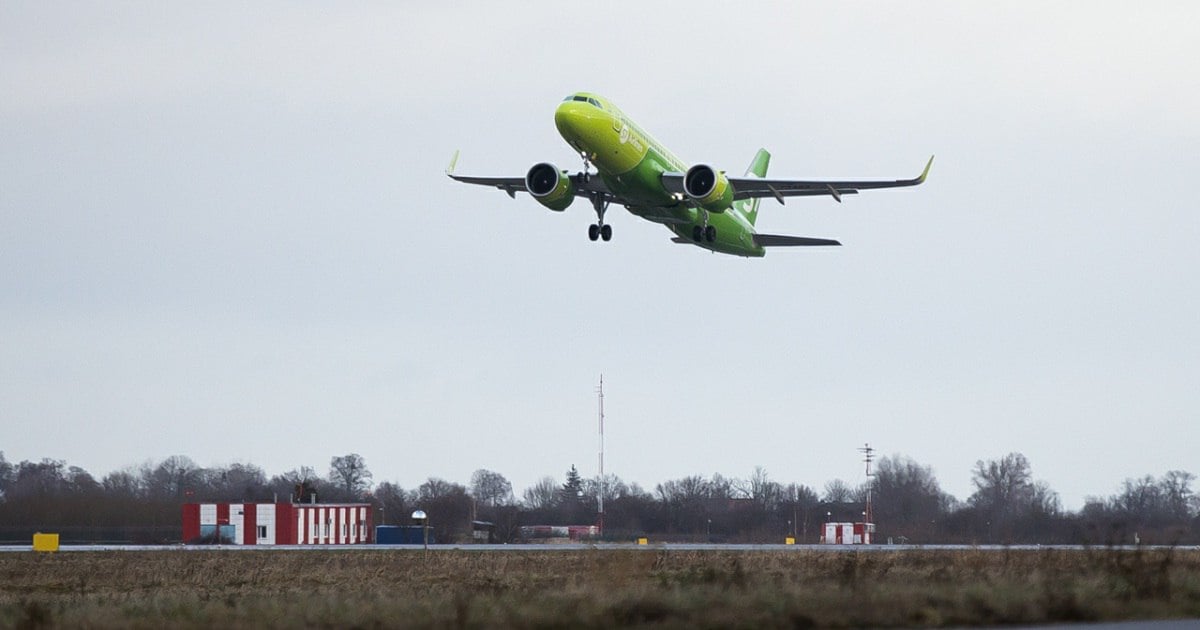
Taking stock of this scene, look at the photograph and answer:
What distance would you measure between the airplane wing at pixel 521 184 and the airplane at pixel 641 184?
3 centimetres

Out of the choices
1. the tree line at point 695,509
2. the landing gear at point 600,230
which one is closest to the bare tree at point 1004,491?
the tree line at point 695,509

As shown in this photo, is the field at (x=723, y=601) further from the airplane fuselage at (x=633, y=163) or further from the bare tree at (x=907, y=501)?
the bare tree at (x=907, y=501)

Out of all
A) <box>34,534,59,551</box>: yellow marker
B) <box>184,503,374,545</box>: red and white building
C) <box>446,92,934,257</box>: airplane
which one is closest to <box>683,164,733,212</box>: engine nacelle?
<box>446,92,934,257</box>: airplane

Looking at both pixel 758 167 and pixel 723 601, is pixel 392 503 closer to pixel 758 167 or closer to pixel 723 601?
pixel 758 167

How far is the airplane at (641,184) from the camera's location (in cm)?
4388

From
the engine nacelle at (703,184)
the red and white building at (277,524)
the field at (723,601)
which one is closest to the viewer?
the field at (723,601)

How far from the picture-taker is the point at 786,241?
190ft

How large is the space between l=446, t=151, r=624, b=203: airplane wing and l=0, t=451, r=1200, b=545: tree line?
97.7 ft

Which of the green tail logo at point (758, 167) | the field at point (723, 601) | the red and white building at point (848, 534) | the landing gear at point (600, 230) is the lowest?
the red and white building at point (848, 534)

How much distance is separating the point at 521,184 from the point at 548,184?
16.8ft

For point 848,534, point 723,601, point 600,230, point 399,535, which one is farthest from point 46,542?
point 723,601

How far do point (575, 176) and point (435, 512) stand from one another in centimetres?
4375

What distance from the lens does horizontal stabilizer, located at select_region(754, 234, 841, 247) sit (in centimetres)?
5709

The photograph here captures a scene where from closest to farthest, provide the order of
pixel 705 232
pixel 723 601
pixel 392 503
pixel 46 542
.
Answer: pixel 723 601 → pixel 705 232 → pixel 46 542 → pixel 392 503
